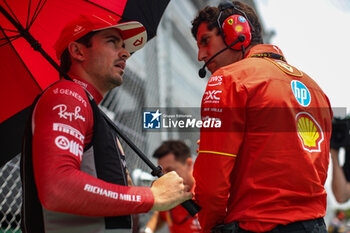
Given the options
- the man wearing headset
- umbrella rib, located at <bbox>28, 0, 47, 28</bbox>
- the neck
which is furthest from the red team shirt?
umbrella rib, located at <bbox>28, 0, 47, 28</bbox>

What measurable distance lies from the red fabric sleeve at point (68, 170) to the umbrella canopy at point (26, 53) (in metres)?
0.66

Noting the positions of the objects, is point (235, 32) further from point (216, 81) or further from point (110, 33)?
point (110, 33)

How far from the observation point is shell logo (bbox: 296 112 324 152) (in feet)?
6.03

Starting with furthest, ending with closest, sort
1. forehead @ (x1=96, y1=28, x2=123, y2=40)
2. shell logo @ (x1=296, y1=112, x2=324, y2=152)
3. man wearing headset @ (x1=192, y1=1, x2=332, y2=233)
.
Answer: forehead @ (x1=96, y1=28, x2=123, y2=40)
shell logo @ (x1=296, y1=112, x2=324, y2=152)
man wearing headset @ (x1=192, y1=1, x2=332, y2=233)

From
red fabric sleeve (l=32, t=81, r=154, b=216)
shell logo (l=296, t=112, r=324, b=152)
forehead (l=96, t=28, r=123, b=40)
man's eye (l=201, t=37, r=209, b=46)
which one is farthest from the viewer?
man's eye (l=201, t=37, r=209, b=46)

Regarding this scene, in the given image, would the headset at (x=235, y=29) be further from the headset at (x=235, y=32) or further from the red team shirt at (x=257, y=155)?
the red team shirt at (x=257, y=155)

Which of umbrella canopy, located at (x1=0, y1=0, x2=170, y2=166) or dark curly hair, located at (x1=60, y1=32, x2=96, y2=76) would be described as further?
umbrella canopy, located at (x1=0, y1=0, x2=170, y2=166)

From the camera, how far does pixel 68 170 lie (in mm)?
1460

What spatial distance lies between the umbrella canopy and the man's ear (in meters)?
0.18

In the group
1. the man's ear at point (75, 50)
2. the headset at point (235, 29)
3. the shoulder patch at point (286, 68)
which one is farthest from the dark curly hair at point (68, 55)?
the shoulder patch at point (286, 68)

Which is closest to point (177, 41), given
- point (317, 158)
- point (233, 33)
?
point (233, 33)

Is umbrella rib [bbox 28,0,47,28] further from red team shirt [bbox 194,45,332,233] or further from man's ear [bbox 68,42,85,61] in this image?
red team shirt [bbox 194,45,332,233]

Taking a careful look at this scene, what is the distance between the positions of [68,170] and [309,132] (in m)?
1.13

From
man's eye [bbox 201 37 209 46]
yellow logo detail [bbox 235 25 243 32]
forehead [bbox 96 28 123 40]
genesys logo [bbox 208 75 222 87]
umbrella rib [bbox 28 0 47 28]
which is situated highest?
umbrella rib [bbox 28 0 47 28]
